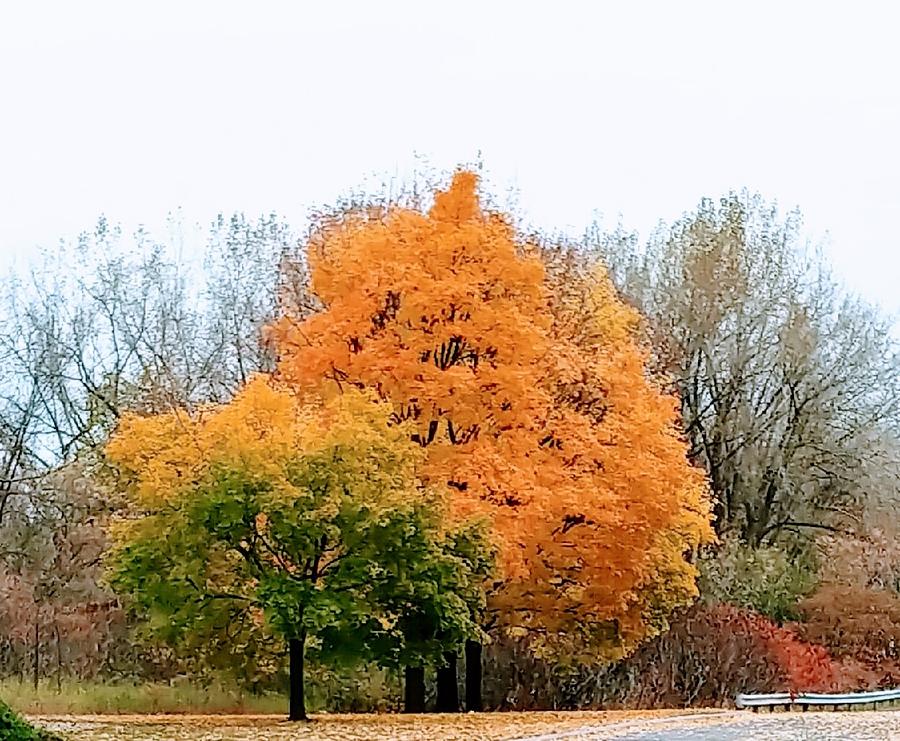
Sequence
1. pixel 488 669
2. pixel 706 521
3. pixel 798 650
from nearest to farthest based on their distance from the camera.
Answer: pixel 706 521
pixel 488 669
pixel 798 650

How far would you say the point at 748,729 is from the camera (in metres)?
20.5

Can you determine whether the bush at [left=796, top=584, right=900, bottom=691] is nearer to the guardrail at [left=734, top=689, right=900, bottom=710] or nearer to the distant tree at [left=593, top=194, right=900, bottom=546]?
the distant tree at [left=593, top=194, right=900, bottom=546]

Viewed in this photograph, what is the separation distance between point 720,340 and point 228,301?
13780mm

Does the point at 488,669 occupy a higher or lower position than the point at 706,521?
lower

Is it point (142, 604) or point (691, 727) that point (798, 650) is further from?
point (142, 604)

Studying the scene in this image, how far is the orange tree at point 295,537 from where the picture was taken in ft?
69.7

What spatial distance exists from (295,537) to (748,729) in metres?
7.07

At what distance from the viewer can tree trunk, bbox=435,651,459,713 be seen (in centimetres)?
2606

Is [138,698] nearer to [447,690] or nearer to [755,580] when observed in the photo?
[447,690]

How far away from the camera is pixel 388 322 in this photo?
967 inches

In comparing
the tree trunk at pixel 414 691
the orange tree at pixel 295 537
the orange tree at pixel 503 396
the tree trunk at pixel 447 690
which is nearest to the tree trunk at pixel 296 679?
the orange tree at pixel 295 537

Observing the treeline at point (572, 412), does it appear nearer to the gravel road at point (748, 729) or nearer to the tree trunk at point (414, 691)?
the tree trunk at point (414, 691)

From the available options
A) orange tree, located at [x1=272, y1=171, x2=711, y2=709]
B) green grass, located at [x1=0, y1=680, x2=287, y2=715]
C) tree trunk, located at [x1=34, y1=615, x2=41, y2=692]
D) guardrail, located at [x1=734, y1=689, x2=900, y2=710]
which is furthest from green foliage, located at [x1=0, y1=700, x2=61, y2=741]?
tree trunk, located at [x1=34, y1=615, x2=41, y2=692]


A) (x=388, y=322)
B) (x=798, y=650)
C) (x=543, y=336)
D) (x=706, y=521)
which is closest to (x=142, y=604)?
(x=388, y=322)
